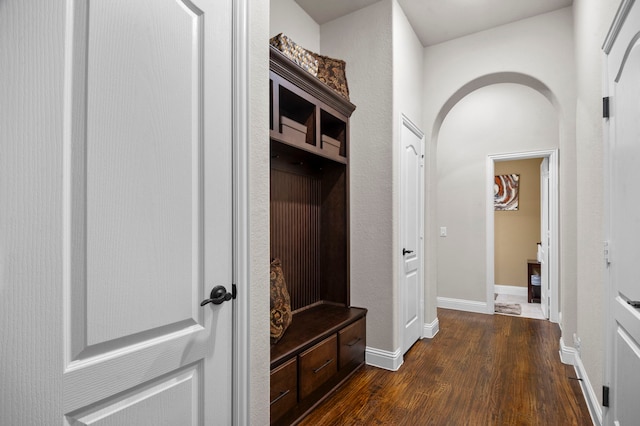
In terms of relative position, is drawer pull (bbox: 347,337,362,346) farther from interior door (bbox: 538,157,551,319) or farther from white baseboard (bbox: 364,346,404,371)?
interior door (bbox: 538,157,551,319)

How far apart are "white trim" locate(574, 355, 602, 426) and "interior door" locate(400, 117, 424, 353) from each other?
4.09 feet

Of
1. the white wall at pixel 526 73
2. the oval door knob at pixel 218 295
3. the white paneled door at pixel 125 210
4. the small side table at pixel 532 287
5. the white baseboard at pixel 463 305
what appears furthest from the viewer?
the small side table at pixel 532 287

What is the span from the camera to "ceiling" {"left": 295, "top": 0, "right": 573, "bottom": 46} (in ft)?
9.07

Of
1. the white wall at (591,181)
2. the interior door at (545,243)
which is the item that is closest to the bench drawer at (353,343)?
the white wall at (591,181)

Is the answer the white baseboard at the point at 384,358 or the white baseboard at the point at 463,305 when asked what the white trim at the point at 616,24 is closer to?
the white baseboard at the point at 384,358

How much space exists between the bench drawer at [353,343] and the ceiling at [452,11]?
105 inches

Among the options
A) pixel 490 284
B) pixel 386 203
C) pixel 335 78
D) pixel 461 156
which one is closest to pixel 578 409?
pixel 386 203

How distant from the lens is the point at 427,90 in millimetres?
3445

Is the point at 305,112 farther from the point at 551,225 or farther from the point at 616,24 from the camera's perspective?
the point at 551,225

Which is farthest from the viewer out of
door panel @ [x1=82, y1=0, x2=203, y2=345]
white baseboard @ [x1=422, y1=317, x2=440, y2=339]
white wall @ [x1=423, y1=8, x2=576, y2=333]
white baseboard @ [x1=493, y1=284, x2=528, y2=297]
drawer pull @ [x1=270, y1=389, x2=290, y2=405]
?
white baseboard @ [x1=493, y1=284, x2=528, y2=297]

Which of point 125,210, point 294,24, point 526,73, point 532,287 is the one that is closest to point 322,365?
point 125,210

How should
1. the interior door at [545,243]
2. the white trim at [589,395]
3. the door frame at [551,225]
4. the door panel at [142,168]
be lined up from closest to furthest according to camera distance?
the door panel at [142,168] < the white trim at [589,395] < the door frame at [551,225] < the interior door at [545,243]

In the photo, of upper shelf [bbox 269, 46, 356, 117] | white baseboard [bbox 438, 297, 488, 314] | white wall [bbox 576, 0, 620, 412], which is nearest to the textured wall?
white wall [bbox 576, 0, 620, 412]

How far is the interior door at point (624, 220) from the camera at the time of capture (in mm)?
1253
